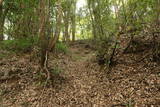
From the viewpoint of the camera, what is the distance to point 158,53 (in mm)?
6824

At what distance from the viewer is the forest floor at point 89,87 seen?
5.41 meters

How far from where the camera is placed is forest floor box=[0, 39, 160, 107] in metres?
5.41

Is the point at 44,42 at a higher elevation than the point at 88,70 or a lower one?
higher

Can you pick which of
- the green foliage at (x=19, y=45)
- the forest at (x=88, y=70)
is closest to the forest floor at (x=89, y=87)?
the forest at (x=88, y=70)

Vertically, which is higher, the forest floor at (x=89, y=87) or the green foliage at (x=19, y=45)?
the green foliage at (x=19, y=45)

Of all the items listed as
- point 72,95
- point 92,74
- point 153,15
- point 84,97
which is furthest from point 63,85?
point 153,15

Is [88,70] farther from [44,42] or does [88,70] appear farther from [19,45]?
[19,45]

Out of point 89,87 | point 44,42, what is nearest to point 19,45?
point 44,42

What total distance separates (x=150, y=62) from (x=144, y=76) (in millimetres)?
1000

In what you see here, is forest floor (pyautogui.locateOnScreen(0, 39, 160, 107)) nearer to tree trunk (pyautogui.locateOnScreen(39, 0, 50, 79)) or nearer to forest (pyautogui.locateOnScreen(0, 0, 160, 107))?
forest (pyautogui.locateOnScreen(0, 0, 160, 107))

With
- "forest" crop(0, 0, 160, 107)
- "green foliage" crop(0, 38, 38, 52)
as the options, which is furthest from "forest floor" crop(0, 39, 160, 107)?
"green foliage" crop(0, 38, 38, 52)

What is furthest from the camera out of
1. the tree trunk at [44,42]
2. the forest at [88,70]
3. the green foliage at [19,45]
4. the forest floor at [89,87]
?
the green foliage at [19,45]

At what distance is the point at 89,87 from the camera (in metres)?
6.56

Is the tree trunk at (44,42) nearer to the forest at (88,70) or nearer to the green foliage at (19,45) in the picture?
the forest at (88,70)
